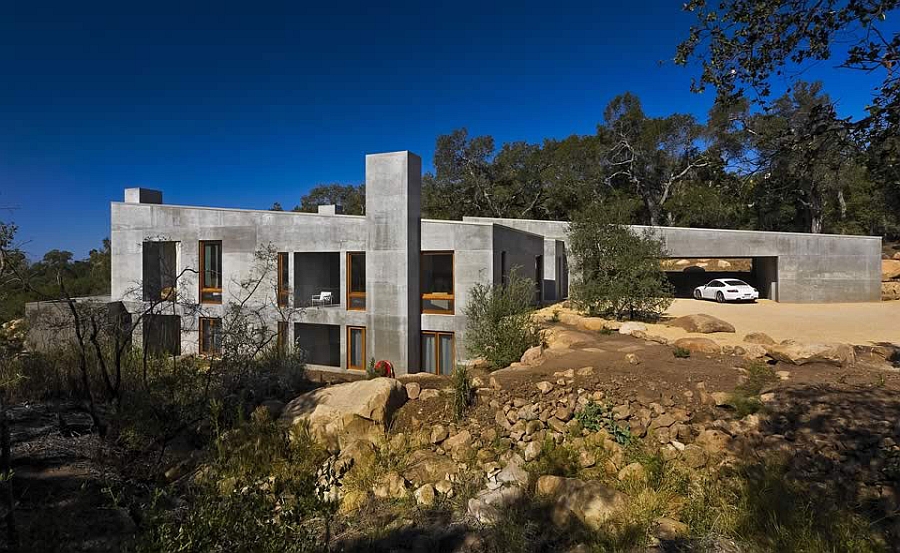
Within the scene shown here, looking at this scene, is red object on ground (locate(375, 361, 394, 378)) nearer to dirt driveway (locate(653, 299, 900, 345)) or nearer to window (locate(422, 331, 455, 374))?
window (locate(422, 331, 455, 374))

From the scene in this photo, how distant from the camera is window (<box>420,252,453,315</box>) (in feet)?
46.0

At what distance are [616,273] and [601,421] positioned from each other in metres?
9.31

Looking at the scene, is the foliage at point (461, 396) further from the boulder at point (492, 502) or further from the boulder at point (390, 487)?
the boulder at point (492, 502)

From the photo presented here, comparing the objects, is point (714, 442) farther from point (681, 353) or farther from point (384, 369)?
point (384, 369)

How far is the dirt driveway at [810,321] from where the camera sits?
11820mm

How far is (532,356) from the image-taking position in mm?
9531

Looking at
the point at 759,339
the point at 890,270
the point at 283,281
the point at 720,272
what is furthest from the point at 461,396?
the point at 890,270

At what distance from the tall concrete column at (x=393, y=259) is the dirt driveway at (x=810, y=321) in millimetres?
7256

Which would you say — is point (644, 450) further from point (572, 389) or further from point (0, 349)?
point (0, 349)

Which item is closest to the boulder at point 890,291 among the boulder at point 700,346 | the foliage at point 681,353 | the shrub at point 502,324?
the boulder at point 700,346

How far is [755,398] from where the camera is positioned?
21.1 feet

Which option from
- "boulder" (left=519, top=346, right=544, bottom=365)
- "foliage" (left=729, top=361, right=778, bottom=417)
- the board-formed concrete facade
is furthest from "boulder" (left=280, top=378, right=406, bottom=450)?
"foliage" (left=729, top=361, right=778, bottom=417)

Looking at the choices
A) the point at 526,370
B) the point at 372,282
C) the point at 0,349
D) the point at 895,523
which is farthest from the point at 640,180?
the point at 0,349

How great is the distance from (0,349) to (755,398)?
43.5 ft
